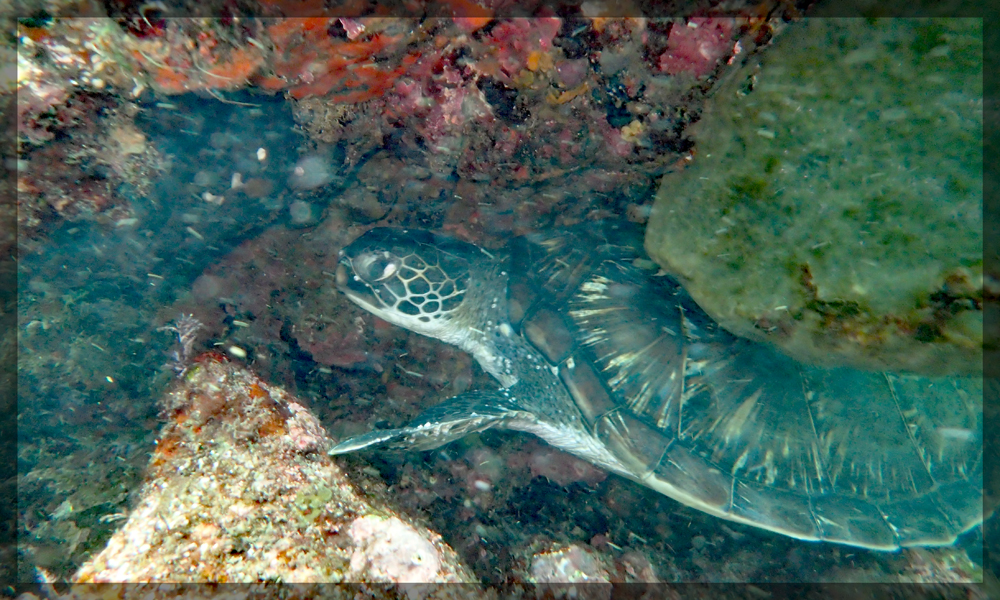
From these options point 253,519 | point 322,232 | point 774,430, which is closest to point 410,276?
point 322,232

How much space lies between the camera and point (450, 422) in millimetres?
2562

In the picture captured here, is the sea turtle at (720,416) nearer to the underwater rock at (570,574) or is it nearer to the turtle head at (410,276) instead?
the turtle head at (410,276)

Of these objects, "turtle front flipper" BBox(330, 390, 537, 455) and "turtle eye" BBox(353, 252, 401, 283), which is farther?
"turtle eye" BBox(353, 252, 401, 283)

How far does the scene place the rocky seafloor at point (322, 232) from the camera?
1778 mm

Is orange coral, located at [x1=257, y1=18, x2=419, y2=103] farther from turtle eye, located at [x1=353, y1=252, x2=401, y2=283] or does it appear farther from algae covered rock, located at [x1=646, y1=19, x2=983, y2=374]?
algae covered rock, located at [x1=646, y1=19, x2=983, y2=374]

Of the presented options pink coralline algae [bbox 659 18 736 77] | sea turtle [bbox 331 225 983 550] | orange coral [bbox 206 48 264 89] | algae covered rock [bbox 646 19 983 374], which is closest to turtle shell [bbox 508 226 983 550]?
sea turtle [bbox 331 225 983 550]

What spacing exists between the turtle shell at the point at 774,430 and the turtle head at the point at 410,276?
129 centimetres

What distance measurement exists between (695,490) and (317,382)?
292cm

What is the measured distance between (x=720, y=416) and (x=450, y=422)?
1941 millimetres

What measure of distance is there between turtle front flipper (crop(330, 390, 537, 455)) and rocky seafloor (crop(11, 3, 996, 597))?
6.1 inches

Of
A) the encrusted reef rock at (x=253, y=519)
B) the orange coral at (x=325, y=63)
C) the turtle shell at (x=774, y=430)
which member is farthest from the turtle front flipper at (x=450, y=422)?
Answer: the orange coral at (x=325, y=63)

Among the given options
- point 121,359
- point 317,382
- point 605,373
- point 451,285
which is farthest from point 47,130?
point 605,373

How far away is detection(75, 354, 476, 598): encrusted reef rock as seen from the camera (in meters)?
1.35

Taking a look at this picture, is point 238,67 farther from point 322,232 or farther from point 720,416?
point 720,416
